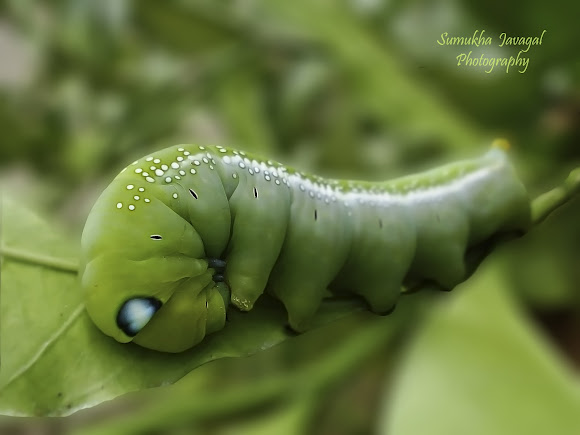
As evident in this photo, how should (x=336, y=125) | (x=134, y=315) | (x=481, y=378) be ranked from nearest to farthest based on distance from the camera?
(x=134, y=315), (x=481, y=378), (x=336, y=125)

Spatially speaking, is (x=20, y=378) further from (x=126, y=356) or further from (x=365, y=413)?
(x=365, y=413)

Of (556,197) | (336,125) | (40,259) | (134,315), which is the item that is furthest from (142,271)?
(336,125)

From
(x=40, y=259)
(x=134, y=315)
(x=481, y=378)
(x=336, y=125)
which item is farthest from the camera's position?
(x=336, y=125)

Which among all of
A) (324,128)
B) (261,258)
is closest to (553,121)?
(324,128)

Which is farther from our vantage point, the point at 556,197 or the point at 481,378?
the point at 481,378

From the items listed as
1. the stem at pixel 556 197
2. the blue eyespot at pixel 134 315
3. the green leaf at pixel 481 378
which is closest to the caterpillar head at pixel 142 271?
the blue eyespot at pixel 134 315

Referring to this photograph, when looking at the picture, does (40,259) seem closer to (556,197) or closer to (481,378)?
(556,197)

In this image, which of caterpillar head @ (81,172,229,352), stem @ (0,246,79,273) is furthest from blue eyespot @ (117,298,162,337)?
stem @ (0,246,79,273)
